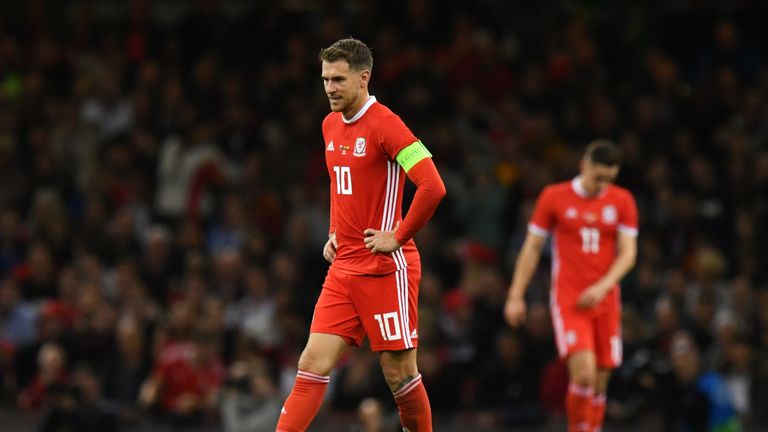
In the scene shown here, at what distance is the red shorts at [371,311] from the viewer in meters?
8.29

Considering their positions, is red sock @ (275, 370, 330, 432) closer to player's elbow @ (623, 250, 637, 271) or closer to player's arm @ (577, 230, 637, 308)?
player's arm @ (577, 230, 637, 308)

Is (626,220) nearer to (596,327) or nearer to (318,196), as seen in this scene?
(596,327)

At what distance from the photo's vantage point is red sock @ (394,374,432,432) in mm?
8383

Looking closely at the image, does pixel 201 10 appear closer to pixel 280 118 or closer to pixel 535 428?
pixel 280 118

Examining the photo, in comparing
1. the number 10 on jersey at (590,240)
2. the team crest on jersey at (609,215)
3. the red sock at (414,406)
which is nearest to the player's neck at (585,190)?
the team crest on jersey at (609,215)

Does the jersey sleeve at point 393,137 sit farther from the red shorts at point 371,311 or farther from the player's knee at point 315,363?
the player's knee at point 315,363

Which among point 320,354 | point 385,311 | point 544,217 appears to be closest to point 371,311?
point 385,311

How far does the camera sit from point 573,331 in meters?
10.8

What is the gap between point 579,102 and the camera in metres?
17.1

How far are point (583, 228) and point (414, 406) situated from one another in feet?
10.0

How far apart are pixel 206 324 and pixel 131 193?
9.36 ft

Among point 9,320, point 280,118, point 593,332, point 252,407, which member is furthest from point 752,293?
point 9,320

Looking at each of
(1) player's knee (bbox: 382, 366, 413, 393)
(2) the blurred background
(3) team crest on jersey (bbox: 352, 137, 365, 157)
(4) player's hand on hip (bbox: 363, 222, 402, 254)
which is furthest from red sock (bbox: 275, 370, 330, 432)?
(2) the blurred background

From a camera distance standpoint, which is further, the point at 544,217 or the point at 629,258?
the point at 544,217
